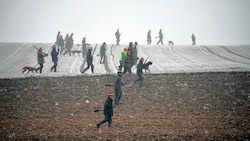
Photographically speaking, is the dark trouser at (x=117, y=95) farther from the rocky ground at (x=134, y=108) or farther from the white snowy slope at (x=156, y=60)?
the white snowy slope at (x=156, y=60)

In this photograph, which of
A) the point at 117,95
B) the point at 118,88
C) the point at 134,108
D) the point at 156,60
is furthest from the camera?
the point at 156,60

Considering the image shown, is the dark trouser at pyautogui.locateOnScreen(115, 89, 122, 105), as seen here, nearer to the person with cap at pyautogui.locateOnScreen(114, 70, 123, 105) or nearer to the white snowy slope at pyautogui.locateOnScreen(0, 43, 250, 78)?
the person with cap at pyautogui.locateOnScreen(114, 70, 123, 105)

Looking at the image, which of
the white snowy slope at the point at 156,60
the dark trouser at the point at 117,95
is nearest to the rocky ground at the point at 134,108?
the dark trouser at the point at 117,95

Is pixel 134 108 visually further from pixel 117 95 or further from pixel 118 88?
pixel 118 88

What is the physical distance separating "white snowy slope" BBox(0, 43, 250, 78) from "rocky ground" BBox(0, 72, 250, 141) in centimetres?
235

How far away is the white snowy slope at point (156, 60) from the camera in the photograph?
22.3 meters

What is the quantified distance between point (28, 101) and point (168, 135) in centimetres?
796

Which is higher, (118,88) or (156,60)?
(156,60)

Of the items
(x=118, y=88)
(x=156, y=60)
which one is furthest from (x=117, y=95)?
(x=156, y=60)

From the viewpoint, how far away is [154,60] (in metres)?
27.6

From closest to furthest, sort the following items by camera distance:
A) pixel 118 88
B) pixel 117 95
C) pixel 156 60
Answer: pixel 118 88
pixel 117 95
pixel 156 60

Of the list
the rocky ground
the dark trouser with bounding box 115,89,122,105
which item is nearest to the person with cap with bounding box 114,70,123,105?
the dark trouser with bounding box 115,89,122,105

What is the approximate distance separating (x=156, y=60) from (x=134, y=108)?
13.2m

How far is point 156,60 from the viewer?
90.7ft
